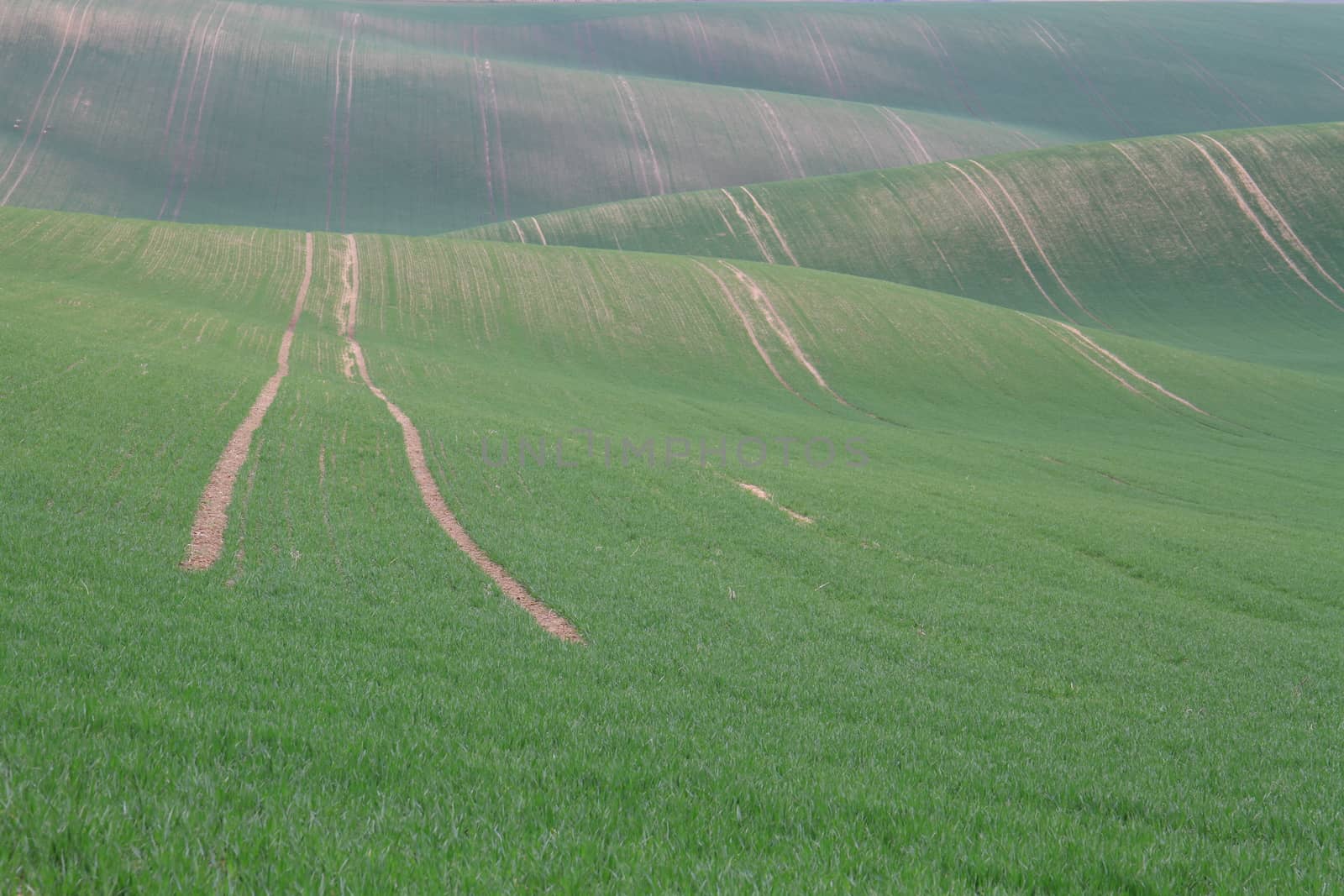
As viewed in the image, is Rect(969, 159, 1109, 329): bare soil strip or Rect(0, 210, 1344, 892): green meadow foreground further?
Rect(969, 159, 1109, 329): bare soil strip

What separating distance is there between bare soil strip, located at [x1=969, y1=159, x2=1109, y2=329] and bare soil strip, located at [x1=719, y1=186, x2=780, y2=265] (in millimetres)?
29111

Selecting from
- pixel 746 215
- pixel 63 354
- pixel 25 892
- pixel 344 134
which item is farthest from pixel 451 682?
pixel 344 134

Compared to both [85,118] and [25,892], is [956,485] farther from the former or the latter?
[85,118]

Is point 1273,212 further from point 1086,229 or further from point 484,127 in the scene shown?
point 484,127

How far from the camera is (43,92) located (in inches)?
4668

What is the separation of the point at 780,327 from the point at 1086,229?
5621 cm

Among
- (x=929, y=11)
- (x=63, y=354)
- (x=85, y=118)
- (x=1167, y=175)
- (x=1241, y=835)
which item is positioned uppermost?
(x=929, y=11)

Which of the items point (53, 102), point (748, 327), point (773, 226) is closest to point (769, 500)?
point (748, 327)

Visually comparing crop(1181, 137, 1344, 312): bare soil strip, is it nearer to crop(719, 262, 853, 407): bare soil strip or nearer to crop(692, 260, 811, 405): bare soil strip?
crop(719, 262, 853, 407): bare soil strip

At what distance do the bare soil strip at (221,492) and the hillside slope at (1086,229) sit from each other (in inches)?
2949

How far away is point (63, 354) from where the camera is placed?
2622 centimetres

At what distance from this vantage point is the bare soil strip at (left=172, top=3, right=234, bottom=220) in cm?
11219

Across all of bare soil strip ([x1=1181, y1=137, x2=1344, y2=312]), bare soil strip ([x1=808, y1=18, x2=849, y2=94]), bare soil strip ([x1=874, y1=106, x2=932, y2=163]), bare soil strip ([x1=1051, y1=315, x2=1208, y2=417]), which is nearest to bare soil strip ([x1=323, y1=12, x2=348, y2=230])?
bare soil strip ([x1=1051, y1=315, x2=1208, y2=417])

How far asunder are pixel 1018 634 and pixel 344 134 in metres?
136
